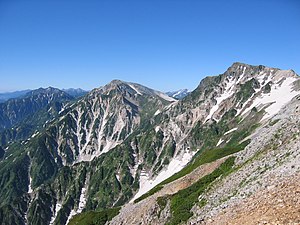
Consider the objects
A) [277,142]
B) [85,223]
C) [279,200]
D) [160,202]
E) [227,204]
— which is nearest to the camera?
[279,200]

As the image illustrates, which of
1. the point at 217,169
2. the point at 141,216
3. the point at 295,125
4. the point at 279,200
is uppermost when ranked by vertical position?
the point at 295,125

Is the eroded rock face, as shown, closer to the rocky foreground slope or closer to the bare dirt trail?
the rocky foreground slope

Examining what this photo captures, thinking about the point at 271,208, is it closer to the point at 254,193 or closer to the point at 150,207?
the point at 254,193

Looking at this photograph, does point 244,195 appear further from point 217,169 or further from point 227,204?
point 217,169

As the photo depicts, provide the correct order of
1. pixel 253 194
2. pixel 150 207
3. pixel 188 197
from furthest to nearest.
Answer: pixel 150 207 < pixel 188 197 < pixel 253 194

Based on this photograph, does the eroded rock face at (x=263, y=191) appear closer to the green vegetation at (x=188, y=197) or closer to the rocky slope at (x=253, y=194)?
the rocky slope at (x=253, y=194)

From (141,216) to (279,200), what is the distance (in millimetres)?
43342

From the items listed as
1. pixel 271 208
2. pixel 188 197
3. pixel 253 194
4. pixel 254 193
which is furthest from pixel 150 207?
pixel 271 208

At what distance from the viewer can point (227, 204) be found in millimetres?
41188

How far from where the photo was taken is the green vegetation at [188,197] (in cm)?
5600

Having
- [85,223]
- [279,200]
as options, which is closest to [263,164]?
[279,200]

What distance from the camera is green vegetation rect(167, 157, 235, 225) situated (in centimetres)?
5600

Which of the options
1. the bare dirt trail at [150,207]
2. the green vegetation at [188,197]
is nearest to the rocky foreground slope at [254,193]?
the bare dirt trail at [150,207]

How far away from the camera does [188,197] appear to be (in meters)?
64.1
